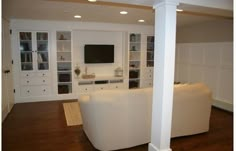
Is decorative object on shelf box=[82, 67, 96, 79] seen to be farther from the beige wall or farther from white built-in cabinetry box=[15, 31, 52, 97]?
the beige wall

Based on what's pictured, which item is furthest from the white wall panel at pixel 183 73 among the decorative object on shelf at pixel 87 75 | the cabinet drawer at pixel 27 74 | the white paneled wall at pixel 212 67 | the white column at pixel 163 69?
the cabinet drawer at pixel 27 74

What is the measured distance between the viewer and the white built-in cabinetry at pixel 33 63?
17.3 ft

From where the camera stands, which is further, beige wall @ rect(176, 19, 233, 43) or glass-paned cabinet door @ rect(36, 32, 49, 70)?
glass-paned cabinet door @ rect(36, 32, 49, 70)

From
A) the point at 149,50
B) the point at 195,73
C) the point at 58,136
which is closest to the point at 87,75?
the point at 149,50

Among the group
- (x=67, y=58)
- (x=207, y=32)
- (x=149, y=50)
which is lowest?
(x=67, y=58)

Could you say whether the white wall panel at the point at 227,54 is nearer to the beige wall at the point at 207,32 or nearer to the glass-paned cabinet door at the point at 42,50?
the beige wall at the point at 207,32

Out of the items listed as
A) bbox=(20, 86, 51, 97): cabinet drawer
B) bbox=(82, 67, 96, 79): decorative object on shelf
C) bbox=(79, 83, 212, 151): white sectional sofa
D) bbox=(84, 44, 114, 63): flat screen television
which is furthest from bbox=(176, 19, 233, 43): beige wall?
bbox=(20, 86, 51, 97): cabinet drawer

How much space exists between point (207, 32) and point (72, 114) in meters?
3.97

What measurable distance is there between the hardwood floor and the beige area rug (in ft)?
0.36

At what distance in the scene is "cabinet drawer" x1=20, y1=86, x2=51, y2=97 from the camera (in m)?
5.35

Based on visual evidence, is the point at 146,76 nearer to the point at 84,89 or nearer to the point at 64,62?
the point at 84,89

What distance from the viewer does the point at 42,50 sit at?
17.8 feet

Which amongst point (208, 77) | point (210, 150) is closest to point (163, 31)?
point (210, 150)

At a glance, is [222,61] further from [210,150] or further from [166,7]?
[166,7]
